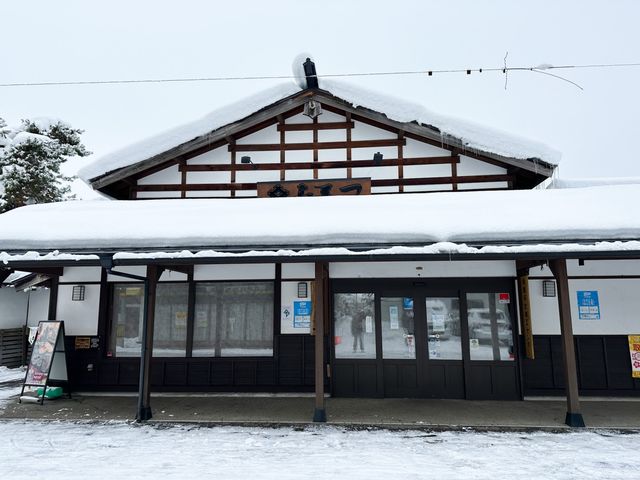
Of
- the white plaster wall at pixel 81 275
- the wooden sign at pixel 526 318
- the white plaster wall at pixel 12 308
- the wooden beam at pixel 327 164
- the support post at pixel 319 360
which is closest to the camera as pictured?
the support post at pixel 319 360

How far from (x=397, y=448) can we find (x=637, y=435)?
3.43 metres

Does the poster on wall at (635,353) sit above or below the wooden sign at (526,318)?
below

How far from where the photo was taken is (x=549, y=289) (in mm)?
7340

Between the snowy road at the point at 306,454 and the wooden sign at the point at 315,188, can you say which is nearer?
the snowy road at the point at 306,454

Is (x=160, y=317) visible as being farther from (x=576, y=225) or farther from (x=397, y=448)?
(x=576, y=225)

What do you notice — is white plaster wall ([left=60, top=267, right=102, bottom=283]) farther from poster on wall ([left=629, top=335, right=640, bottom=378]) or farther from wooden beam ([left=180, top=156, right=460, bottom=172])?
poster on wall ([left=629, top=335, right=640, bottom=378])

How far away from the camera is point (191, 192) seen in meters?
8.55

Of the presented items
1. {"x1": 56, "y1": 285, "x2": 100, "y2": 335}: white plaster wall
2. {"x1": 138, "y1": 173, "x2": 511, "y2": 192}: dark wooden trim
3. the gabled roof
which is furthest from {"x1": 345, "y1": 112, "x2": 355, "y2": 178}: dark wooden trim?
{"x1": 56, "y1": 285, "x2": 100, "y2": 335}: white plaster wall

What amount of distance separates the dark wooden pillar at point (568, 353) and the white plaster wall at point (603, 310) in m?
1.70

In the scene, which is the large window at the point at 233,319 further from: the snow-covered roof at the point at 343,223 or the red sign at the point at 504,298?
the red sign at the point at 504,298

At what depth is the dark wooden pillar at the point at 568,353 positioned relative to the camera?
5605 millimetres

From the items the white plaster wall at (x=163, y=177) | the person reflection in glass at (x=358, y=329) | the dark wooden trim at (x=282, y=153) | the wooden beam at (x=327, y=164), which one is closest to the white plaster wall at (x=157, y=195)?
the white plaster wall at (x=163, y=177)

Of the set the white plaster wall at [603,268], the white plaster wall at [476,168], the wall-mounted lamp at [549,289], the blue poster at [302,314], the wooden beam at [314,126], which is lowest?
the blue poster at [302,314]

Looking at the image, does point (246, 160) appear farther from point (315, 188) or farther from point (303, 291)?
point (303, 291)
